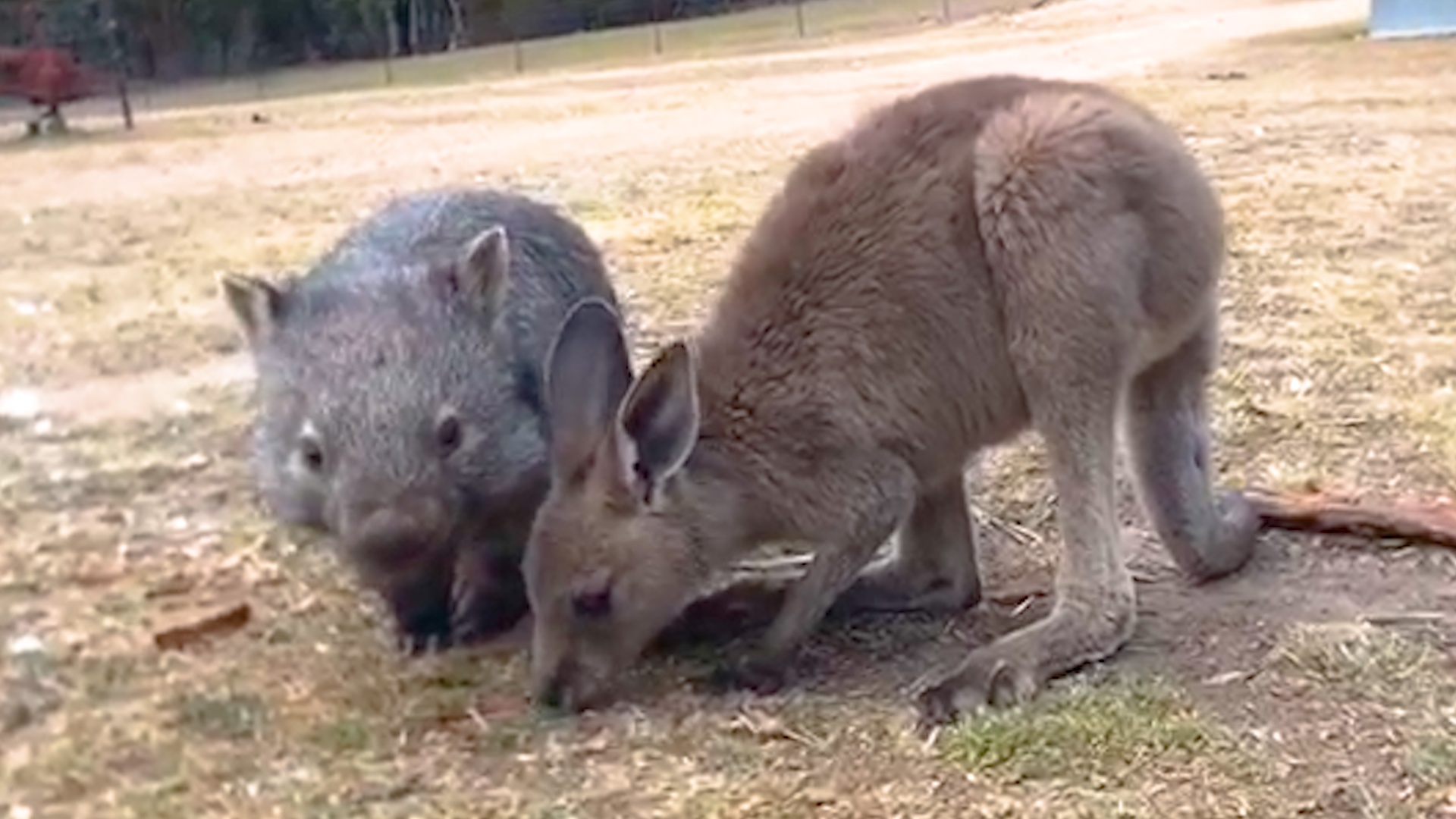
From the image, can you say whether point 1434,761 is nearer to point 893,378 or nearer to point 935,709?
point 935,709

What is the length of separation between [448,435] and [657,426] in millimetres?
462

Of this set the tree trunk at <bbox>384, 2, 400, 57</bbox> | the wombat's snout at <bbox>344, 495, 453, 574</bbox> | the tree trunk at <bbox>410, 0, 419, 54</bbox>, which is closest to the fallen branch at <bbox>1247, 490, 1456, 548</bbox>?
the wombat's snout at <bbox>344, 495, 453, 574</bbox>

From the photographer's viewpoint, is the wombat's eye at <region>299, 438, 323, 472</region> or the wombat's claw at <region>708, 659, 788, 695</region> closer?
the wombat's claw at <region>708, 659, 788, 695</region>

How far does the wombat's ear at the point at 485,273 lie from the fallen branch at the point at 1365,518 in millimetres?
1641

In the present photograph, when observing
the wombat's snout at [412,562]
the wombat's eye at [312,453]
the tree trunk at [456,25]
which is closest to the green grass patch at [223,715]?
the wombat's snout at [412,562]

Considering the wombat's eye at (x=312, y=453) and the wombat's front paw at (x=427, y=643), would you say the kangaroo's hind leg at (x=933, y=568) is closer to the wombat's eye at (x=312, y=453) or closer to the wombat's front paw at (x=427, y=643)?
the wombat's front paw at (x=427, y=643)

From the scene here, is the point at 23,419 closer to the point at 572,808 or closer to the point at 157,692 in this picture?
the point at 157,692

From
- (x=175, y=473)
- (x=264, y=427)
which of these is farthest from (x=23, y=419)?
(x=264, y=427)

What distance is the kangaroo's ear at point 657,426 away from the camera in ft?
13.0

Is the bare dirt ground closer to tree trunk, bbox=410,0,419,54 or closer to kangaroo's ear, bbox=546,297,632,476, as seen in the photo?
kangaroo's ear, bbox=546,297,632,476

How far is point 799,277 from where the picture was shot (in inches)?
171

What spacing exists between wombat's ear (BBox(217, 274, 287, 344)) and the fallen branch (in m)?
2.06

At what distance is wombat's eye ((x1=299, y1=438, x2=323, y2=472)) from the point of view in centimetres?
424

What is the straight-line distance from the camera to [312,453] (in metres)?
4.27
